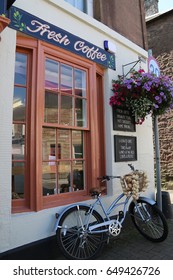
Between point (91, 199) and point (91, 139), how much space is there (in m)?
1.02

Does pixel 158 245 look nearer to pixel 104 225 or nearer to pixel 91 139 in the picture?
pixel 104 225

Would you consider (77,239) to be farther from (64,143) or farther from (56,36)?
(56,36)

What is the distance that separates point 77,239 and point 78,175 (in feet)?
3.67

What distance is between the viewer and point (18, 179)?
355 centimetres

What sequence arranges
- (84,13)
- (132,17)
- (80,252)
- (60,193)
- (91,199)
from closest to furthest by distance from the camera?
(80,252), (60,193), (91,199), (84,13), (132,17)

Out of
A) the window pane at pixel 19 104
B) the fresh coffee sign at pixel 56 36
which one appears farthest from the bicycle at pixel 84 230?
the fresh coffee sign at pixel 56 36

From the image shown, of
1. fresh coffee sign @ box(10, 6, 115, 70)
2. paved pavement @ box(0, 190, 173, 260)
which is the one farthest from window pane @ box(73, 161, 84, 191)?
fresh coffee sign @ box(10, 6, 115, 70)

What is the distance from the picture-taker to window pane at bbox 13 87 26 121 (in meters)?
3.61

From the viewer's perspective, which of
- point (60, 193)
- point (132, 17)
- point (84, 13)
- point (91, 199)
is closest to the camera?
point (60, 193)

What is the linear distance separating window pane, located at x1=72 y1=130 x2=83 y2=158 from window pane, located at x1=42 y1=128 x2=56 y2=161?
1.40ft

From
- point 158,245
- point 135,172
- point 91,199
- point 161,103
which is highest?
point 161,103

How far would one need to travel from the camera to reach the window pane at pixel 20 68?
12.0 feet

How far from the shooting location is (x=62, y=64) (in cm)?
415

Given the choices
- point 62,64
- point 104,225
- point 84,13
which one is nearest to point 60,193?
point 104,225
